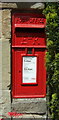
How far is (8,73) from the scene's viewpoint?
5242mm

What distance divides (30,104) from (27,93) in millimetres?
245

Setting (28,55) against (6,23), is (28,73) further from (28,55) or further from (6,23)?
(6,23)

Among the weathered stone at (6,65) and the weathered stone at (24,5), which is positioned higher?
the weathered stone at (24,5)

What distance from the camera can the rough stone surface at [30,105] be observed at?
530cm

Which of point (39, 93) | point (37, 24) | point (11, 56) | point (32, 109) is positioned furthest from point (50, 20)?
point (32, 109)

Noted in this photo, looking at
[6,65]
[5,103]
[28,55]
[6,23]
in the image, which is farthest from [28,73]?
[6,23]

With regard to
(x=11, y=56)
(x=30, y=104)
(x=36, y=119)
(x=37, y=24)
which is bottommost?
(x=36, y=119)

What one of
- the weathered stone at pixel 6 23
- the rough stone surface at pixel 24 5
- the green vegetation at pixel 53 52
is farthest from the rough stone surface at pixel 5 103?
the rough stone surface at pixel 24 5

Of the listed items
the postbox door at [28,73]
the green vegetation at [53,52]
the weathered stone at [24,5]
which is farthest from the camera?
the postbox door at [28,73]

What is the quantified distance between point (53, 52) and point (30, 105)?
4.12 ft

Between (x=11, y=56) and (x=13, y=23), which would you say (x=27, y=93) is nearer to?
(x=11, y=56)

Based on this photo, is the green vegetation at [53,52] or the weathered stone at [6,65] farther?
the weathered stone at [6,65]

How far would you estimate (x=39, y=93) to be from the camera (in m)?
5.34

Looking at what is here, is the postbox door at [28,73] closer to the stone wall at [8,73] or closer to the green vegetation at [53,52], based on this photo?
the stone wall at [8,73]
